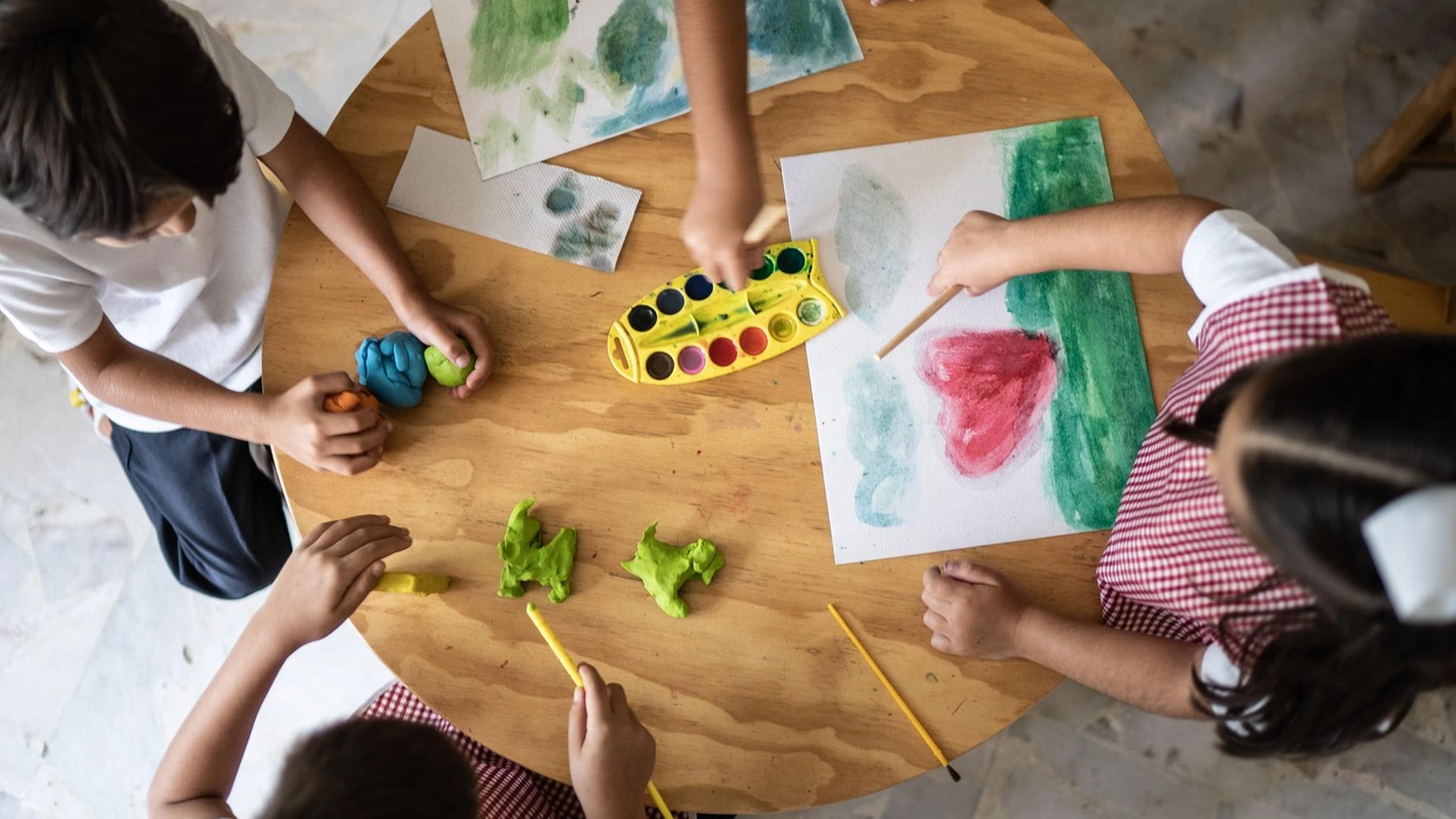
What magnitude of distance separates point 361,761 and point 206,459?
548mm

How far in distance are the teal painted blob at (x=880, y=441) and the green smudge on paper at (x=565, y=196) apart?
31 cm

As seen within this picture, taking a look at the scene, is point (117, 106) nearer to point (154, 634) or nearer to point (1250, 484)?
point (1250, 484)

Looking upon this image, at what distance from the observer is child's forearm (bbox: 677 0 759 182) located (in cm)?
84

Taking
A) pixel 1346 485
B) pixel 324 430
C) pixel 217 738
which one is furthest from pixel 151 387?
pixel 1346 485

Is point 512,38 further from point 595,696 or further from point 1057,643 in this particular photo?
point 1057,643

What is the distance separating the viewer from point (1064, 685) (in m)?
1.39

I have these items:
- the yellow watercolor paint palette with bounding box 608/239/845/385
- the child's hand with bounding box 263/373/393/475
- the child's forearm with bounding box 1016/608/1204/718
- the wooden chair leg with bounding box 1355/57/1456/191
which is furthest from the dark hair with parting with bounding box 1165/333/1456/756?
the wooden chair leg with bounding box 1355/57/1456/191

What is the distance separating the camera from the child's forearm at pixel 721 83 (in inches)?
33.0

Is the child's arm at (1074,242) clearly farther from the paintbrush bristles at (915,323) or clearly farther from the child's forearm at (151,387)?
the child's forearm at (151,387)

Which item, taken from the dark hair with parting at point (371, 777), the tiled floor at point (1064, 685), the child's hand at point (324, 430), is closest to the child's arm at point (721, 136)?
the child's hand at point (324, 430)

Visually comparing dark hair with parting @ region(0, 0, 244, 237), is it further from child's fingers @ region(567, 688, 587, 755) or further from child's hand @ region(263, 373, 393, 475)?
child's fingers @ region(567, 688, 587, 755)

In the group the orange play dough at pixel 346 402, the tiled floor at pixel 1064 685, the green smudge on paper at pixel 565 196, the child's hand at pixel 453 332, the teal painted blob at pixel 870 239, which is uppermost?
the green smudge on paper at pixel 565 196

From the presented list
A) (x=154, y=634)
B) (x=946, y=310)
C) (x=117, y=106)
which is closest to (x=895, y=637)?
(x=946, y=310)

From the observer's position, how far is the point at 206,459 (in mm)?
1064
